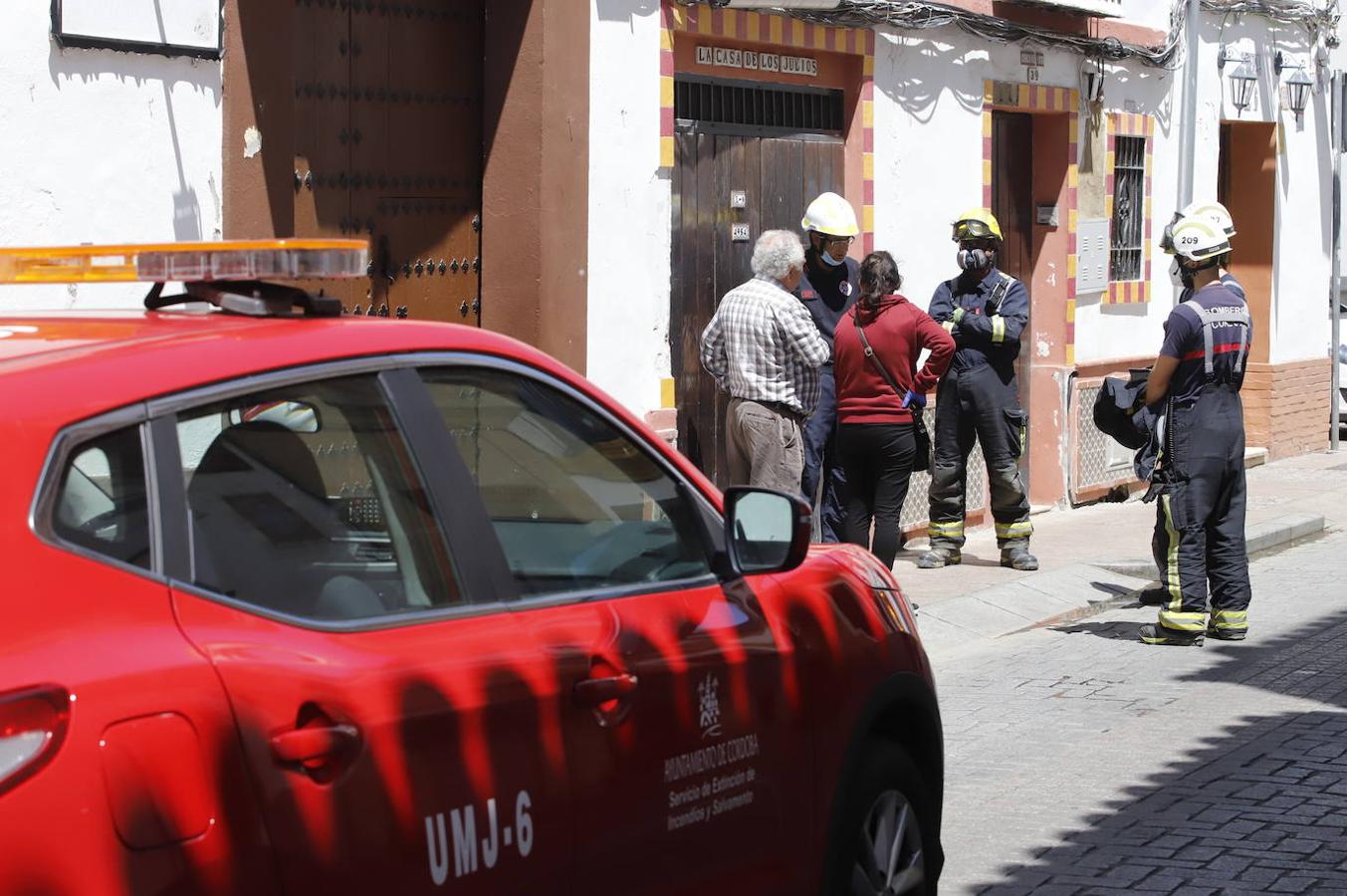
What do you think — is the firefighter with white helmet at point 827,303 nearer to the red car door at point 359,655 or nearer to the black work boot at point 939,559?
the black work boot at point 939,559

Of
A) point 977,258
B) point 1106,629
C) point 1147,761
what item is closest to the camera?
point 1147,761

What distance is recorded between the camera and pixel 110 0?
7.85 meters

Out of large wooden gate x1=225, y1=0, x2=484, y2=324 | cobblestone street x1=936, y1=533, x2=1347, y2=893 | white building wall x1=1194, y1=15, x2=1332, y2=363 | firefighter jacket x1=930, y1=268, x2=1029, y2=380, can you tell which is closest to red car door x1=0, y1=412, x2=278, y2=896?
cobblestone street x1=936, y1=533, x2=1347, y2=893

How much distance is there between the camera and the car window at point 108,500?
2.72 metres

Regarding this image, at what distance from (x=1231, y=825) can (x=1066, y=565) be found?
592 cm

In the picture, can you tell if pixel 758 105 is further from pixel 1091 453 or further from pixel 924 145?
pixel 1091 453

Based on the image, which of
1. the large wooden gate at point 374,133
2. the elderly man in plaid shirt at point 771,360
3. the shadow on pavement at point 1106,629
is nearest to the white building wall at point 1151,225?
the shadow on pavement at point 1106,629

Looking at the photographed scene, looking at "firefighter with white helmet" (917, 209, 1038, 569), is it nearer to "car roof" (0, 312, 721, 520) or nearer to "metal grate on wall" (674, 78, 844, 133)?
"metal grate on wall" (674, 78, 844, 133)

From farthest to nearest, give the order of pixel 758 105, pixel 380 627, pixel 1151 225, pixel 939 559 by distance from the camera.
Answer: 1. pixel 1151 225
2. pixel 939 559
3. pixel 758 105
4. pixel 380 627

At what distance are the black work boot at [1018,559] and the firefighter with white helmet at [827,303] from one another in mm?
1712

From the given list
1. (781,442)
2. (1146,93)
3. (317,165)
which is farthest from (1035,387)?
(317,165)

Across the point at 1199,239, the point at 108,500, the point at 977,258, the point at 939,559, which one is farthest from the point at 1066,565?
the point at 108,500

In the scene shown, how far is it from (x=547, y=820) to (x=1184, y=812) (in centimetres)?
377

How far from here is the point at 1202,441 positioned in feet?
31.4
